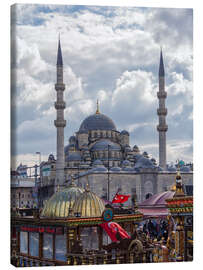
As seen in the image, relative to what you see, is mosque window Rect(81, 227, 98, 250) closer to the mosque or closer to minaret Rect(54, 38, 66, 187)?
minaret Rect(54, 38, 66, 187)

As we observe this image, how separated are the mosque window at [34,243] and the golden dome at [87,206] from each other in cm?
84

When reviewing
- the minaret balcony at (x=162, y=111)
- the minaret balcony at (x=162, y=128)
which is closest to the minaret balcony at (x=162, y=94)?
the minaret balcony at (x=162, y=111)

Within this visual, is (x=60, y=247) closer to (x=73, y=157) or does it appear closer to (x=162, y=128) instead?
(x=162, y=128)

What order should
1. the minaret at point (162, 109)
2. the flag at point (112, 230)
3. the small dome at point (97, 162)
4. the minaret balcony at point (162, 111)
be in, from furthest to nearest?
the small dome at point (97, 162) → the minaret balcony at point (162, 111) → the minaret at point (162, 109) → the flag at point (112, 230)

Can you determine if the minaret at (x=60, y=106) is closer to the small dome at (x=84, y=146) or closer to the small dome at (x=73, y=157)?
the small dome at (x=73, y=157)

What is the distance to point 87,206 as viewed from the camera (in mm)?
8055

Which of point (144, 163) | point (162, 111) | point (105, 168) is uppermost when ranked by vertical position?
point (162, 111)

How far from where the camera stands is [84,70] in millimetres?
9781

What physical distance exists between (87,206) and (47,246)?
929mm

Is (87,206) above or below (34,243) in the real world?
above

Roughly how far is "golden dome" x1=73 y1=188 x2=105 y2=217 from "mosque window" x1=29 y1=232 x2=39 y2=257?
2.75 feet

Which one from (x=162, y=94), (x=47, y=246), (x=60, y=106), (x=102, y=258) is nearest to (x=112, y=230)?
(x=102, y=258)

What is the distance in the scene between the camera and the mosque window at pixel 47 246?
795 cm

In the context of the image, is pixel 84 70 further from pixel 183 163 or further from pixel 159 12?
pixel 183 163
